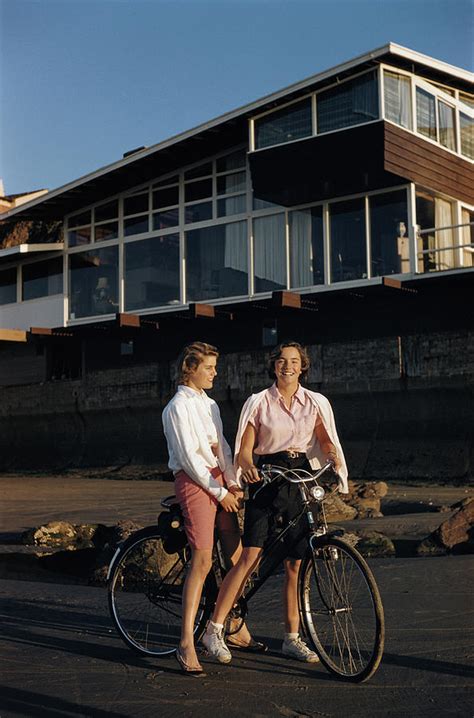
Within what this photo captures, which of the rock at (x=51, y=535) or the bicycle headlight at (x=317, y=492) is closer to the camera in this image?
the bicycle headlight at (x=317, y=492)

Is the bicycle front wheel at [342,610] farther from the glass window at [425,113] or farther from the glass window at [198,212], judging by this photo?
A: the glass window at [198,212]

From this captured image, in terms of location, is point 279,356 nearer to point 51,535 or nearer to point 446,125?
point 51,535

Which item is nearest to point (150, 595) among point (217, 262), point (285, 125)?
point (285, 125)

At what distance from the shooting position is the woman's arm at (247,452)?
17.6ft

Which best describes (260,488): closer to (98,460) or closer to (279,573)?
(279,573)

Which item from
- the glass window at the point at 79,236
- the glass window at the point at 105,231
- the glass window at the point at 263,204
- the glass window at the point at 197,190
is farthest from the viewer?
the glass window at the point at 79,236

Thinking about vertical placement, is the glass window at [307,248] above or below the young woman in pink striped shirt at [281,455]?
above

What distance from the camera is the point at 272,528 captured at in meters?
5.38

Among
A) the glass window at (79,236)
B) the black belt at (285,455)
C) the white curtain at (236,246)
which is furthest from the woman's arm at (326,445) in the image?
the glass window at (79,236)

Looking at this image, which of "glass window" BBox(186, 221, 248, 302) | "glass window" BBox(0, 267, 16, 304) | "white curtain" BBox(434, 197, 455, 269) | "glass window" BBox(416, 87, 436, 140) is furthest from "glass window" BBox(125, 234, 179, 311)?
"glass window" BBox(416, 87, 436, 140)

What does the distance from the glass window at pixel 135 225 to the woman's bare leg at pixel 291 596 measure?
22329 millimetres

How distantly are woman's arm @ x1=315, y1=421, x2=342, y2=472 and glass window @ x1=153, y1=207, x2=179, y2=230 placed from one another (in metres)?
21.2

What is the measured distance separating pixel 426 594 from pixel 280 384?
242 centimetres

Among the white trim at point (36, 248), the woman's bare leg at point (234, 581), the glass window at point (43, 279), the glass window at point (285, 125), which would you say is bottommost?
the woman's bare leg at point (234, 581)
